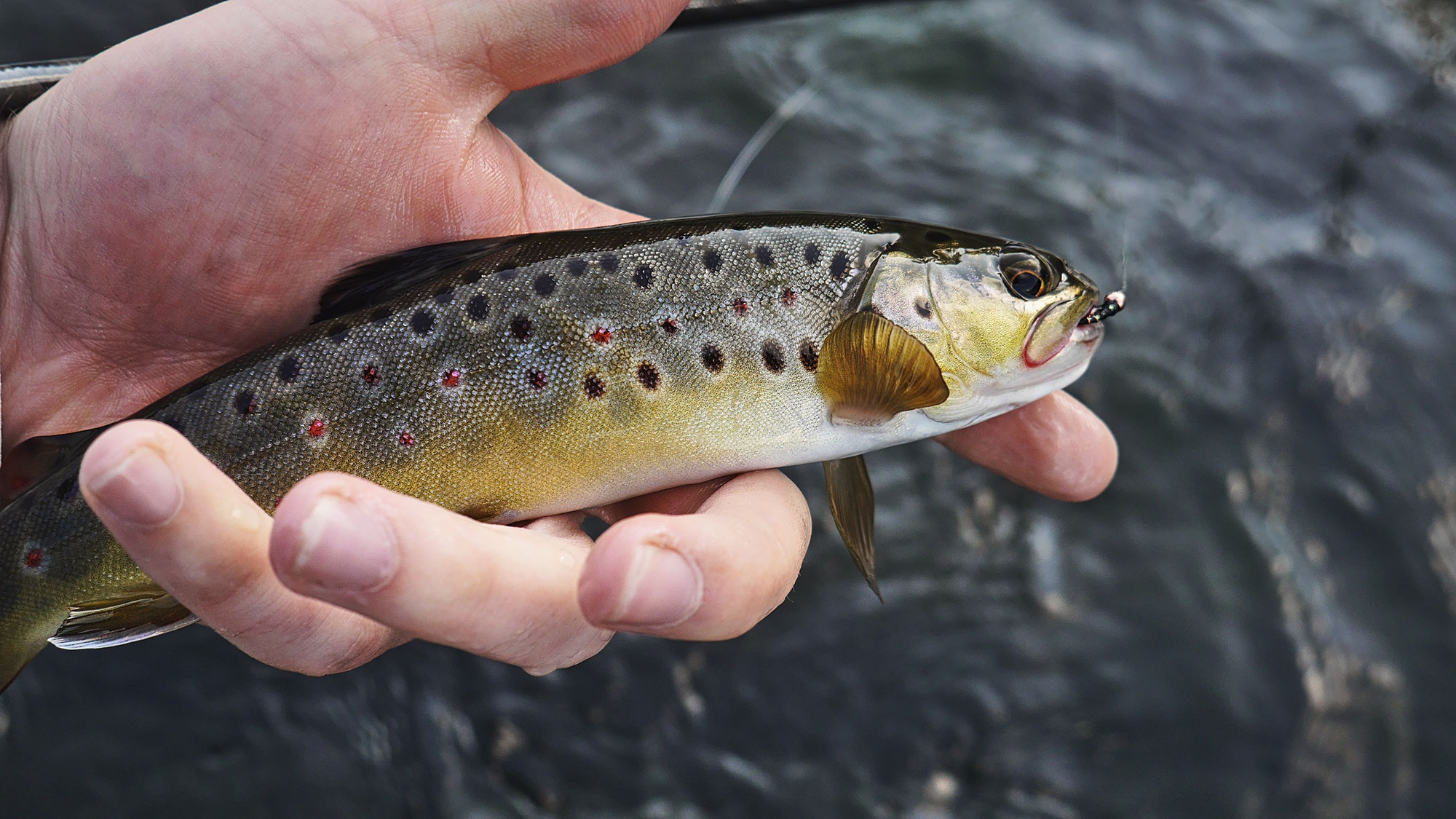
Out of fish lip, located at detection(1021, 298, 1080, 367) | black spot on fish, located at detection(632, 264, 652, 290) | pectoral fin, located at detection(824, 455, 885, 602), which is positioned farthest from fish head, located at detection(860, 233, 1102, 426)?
black spot on fish, located at detection(632, 264, 652, 290)

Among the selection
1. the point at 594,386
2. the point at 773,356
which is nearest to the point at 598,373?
the point at 594,386

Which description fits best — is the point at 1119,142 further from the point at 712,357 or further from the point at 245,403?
the point at 245,403

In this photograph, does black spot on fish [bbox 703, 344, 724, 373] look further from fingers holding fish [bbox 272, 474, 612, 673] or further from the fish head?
fingers holding fish [bbox 272, 474, 612, 673]

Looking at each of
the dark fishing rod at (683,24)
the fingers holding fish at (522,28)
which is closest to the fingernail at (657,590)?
the fingers holding fish at (522,28)

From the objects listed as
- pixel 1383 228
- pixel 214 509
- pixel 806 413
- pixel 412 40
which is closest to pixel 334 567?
pixel 214 509

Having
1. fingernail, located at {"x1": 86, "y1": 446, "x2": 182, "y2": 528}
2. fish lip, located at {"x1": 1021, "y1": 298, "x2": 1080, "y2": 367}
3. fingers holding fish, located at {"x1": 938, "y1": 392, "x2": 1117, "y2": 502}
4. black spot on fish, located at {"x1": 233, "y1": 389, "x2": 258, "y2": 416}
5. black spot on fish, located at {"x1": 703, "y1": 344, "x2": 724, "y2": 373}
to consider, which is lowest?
fingers holding fish, located at {"x1": 938, "y1": 392, "x2": 1117, "y2": 502}

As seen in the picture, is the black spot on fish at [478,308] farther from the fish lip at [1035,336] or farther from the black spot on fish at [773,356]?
the fish lip at [1035,336]

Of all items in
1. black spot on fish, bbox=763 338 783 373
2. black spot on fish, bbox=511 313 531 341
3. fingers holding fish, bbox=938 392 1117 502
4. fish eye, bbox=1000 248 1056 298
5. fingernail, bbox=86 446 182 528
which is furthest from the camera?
fingers holding fish, bbox=938 392 1117 502
